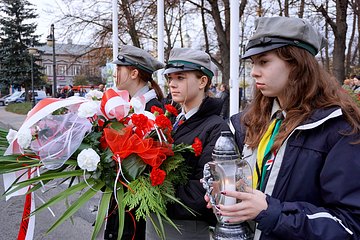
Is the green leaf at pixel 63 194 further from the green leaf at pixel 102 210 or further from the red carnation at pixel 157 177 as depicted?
the red carnation at pixel 157 177

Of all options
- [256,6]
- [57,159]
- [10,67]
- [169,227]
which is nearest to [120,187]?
[57,159]

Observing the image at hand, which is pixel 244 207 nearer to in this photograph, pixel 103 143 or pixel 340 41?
pixel 103 143

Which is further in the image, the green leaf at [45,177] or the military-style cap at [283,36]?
the green leaf at [45,177]

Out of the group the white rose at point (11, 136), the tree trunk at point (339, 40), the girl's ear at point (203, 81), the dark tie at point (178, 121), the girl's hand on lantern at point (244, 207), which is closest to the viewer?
the girl's hand on lantern at point (244, 207)

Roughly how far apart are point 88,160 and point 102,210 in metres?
0.21

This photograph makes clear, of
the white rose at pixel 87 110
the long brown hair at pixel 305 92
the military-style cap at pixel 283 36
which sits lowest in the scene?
the white rose at pixel 87 110

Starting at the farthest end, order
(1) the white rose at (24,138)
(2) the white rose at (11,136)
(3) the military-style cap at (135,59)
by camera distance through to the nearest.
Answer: (3) the military-style cap at (135,59) < (2) the white rose at (11,136) < (1) the white rose at (24,138)

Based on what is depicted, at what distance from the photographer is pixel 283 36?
Result: 142 cm

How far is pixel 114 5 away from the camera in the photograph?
1284 cm

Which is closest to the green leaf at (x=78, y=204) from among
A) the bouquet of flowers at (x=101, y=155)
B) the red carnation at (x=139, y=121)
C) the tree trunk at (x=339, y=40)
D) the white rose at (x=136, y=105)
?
the bouquet of flowers at (x=101, y=155)

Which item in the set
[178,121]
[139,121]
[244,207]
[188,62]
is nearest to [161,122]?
[139,121]

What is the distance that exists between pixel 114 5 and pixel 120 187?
1202 centimetres

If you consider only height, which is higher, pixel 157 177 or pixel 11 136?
pixel 11 136

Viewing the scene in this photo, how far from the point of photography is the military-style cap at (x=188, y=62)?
222 centimetres
